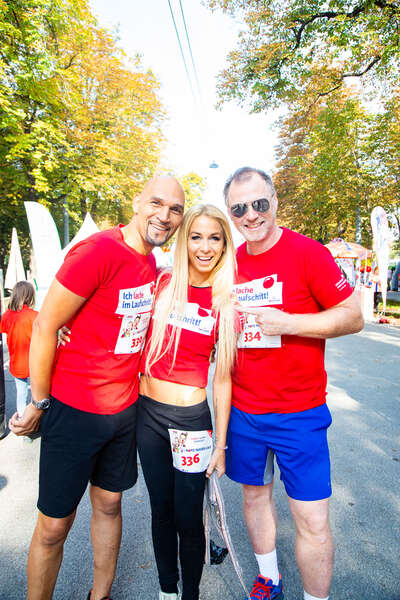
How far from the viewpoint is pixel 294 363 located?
1755mm

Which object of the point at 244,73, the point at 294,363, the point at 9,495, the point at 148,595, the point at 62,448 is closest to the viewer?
the point at 62,448

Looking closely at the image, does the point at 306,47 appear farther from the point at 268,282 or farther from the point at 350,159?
the point at 268,282

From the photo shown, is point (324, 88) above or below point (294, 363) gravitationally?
above

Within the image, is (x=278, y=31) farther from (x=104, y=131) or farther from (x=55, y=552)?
(x=55, y=552)

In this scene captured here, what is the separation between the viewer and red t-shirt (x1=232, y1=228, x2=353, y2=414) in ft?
5.58

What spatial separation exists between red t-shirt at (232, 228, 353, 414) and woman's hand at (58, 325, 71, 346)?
86cm

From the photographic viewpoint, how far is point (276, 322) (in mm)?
1638

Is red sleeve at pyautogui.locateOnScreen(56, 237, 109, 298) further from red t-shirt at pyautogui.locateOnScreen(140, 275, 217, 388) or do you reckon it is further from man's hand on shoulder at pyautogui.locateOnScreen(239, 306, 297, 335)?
man's hand on shoulder at pyautogui.locateOnScreen(239, 306, 297, 335)

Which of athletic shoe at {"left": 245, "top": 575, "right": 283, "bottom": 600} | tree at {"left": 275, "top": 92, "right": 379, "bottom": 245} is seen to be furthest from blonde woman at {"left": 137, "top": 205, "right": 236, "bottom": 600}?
tree at {"left": 275, "top": 92, "right": 379, "bottom": 245}

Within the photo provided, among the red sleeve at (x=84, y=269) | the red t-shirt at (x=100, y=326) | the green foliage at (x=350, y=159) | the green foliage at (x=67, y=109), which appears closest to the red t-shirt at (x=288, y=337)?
the red t-shirt at (x=100, y=326)

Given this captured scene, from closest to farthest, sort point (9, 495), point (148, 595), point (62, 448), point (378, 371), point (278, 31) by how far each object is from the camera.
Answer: point (62, 448), point (148, 595), point (9, 495), point (378, 371), point (278, 31)

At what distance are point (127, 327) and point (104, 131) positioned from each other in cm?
1381

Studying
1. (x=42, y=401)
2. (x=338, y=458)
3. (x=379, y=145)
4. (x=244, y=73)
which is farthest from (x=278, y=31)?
(x=42, y=401)

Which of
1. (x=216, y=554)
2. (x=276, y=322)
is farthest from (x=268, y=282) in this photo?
(x=216, y=554)
